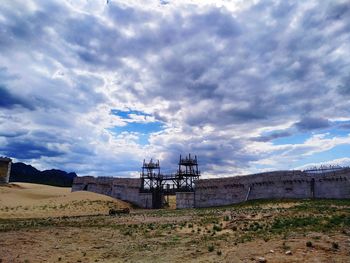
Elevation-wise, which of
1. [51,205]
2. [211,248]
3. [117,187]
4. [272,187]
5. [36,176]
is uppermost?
[36,176]

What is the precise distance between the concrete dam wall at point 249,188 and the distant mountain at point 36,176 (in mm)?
57410

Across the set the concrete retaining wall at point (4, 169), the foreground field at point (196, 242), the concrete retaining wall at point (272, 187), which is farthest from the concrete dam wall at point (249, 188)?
the concrete retaining wall at point (4, 169)

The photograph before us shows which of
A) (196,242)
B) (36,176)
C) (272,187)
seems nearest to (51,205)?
(272,187)

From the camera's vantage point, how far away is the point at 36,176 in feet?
383

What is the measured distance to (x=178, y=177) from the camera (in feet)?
193

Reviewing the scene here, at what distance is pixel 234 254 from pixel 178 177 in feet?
147

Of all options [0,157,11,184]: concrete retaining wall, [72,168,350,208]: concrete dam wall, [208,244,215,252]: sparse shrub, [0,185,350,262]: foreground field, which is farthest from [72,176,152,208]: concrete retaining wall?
[208,244,215,252]: sparse shrub

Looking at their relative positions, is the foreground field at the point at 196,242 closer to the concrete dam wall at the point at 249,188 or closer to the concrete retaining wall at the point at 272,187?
the concrete retaining wall at the point at 272,187

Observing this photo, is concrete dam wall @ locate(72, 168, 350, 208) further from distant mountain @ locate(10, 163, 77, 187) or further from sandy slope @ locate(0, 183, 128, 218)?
distant mountain @ locate(10, 163, 77, 187)

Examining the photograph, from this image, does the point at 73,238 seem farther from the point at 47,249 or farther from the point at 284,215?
the point at 284,215

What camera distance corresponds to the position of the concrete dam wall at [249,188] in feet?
122

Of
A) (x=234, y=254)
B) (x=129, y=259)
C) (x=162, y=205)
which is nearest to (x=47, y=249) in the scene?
(x=129, y=259)

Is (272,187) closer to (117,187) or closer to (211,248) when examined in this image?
(117,187)

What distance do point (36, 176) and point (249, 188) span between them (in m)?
91.3
